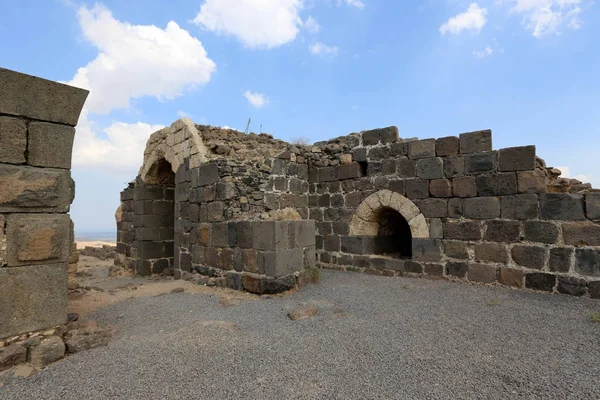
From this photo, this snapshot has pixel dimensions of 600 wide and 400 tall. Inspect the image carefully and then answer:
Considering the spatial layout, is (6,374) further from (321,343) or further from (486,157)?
(486,157)

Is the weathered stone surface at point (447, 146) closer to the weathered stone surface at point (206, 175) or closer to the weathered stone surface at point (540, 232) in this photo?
the weathered stone surface at point (540, 232)

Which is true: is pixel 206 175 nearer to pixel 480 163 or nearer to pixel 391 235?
pixel 391 235

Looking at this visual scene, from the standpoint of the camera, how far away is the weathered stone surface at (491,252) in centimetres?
529

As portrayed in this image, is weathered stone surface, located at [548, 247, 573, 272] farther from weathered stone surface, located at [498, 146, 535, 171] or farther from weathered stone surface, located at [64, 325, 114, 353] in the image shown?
weathered stone surface, located at [64, 325, 114, 353]

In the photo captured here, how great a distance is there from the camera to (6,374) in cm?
256

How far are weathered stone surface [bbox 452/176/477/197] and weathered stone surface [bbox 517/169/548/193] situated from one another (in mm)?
650

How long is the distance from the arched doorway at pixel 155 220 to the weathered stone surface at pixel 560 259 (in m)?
7.70

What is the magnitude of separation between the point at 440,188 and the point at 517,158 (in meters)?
1.24

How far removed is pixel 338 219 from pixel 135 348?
5.01 metres

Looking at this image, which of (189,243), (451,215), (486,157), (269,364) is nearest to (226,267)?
(189,243)

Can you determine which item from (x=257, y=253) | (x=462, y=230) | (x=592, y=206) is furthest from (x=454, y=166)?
(x=257, y=253)

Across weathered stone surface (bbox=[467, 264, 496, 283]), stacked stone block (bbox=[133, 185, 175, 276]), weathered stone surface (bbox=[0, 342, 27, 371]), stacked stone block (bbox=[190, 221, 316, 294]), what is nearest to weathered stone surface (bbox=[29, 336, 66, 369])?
weathered stone surface (bbox=[0, 342, 27, 371])

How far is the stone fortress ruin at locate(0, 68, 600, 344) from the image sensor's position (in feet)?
9.32

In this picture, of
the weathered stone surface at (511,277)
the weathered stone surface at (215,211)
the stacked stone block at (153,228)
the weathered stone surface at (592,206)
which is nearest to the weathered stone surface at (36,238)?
the weathered stone surface at (215,211)
